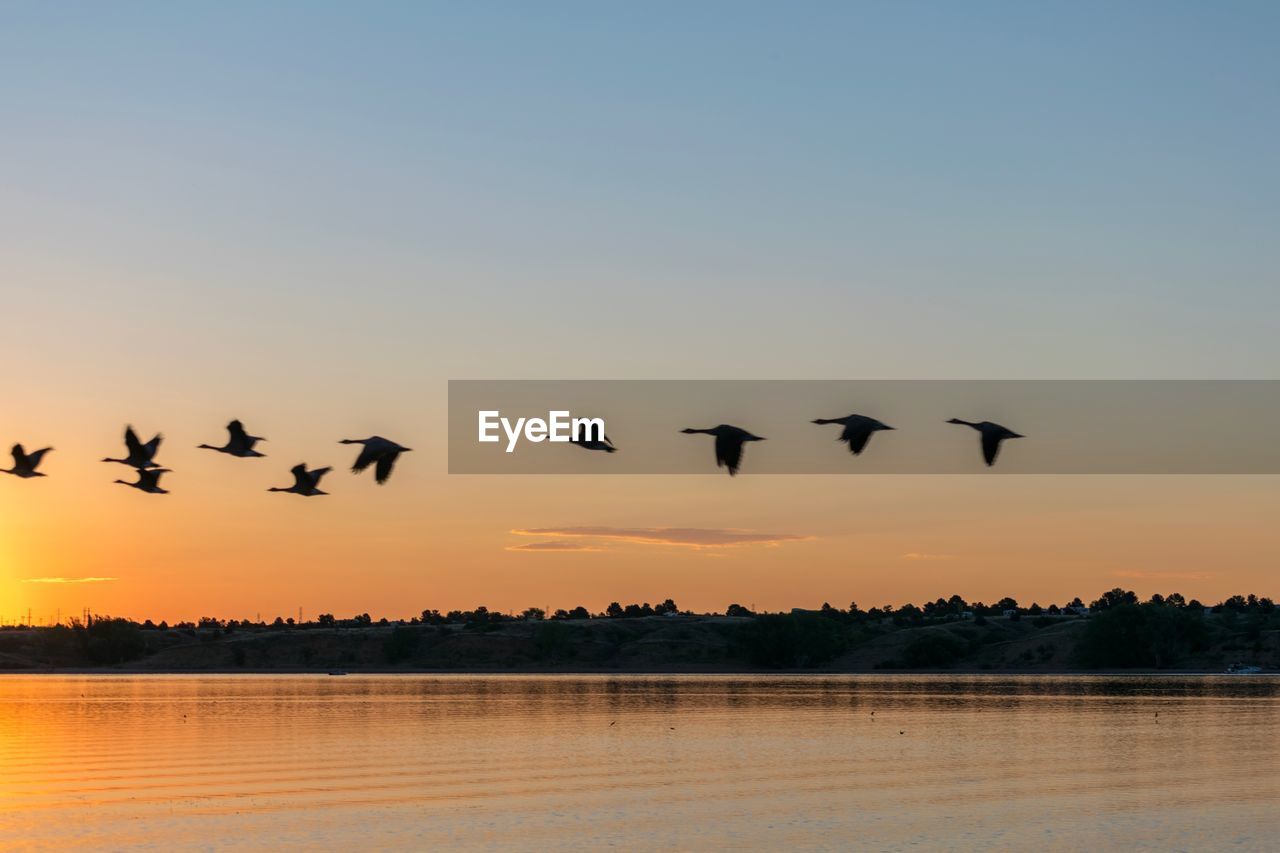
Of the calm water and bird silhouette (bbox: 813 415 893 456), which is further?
the calm water

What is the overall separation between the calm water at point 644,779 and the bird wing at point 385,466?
36417 mm

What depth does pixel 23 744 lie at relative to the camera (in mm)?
123750

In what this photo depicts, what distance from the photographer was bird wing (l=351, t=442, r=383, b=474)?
37.8m

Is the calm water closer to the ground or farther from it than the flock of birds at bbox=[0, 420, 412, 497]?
closer to the ground

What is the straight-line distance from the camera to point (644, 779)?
98.2m

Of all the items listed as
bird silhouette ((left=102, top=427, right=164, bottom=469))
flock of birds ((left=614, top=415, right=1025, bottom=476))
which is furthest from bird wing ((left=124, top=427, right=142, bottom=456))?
flock of birds ((left=614, top=415, right=1025, bottom=476))

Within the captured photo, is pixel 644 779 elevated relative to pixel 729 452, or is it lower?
lower

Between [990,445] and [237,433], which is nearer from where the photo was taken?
[990,445]

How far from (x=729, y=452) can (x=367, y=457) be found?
889 centimetres

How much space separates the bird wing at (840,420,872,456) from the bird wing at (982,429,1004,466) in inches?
94.0


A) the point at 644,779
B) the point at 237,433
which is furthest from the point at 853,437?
the point at 644,779

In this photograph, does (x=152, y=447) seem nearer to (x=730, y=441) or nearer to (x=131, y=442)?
(x=131, y=442)

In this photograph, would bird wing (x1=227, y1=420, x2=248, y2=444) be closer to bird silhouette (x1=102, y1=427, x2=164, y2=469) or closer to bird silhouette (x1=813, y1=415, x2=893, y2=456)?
bird silhouette (x1=102, y1=427, x2=164, y2=469)

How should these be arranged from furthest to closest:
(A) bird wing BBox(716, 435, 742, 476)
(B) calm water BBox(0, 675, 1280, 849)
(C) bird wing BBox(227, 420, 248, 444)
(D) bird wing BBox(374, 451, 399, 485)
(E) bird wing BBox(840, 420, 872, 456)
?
(B) calm water BBox(0, 675, 1280, 849), (C) bird wing BBox(227, 420, 248, 444), (D) bird wing BBox(374, 451, 399, 485), (E) bird wing BBox(840, 420, 872, 456), (A) bird wing BBox(716, 435, 742, 476)
